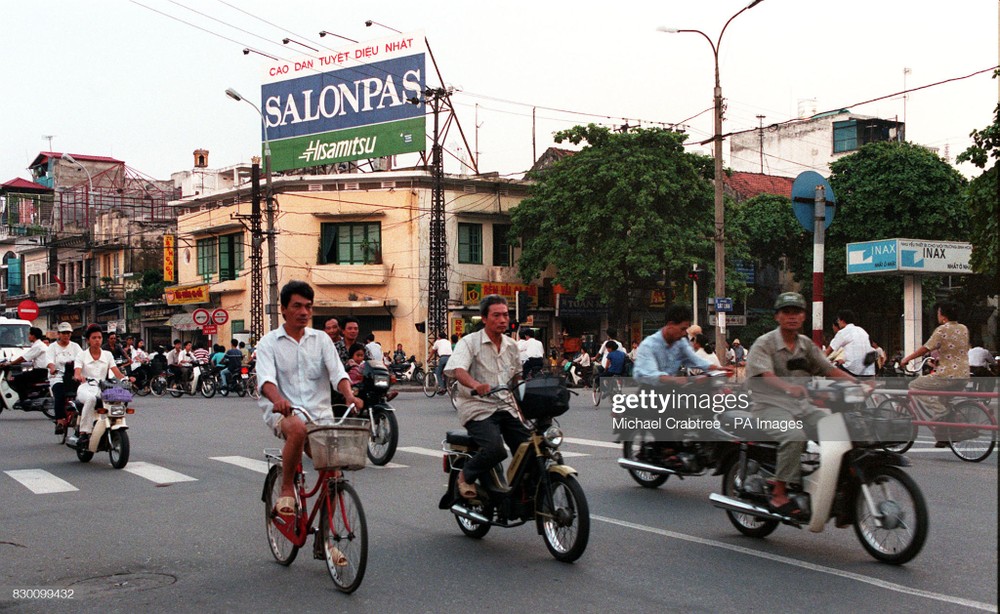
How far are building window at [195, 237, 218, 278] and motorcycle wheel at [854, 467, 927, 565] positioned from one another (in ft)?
140

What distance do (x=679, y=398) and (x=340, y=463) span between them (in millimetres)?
4016

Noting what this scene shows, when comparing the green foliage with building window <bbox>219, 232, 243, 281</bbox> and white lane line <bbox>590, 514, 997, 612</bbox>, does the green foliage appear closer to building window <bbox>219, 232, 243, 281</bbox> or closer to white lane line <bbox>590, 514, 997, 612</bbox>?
building window <bbox>219, 232, 243, 281</bbox>

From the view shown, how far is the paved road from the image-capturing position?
17.5 feet

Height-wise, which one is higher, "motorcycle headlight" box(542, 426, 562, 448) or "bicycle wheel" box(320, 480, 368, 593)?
"motorcycle headlight" box(542, 426, 562, 448)

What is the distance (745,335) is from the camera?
4584cm

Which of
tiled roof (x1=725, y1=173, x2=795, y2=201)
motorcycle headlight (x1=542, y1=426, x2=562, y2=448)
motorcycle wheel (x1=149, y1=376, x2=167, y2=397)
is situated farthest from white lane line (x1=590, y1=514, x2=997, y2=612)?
tiled roof (x1=725, y1=173, x2=795, y2=201)

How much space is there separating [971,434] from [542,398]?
7.10m

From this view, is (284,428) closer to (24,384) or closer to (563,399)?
(563,399)

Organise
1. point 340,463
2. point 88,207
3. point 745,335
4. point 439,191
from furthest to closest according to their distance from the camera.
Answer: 1. point 88,207
2. point 745,335
3. point 439,191
4. point 340,463

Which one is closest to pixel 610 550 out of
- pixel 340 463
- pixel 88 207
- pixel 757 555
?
pixel 757 555

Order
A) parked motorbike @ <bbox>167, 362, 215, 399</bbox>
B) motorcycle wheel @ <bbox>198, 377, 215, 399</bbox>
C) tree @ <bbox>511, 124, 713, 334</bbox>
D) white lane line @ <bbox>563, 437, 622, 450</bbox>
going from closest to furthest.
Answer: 1. white lane line @ <bbox>563, 437, 622, 450</bbox>
2. motorcycle wheel @ <bbox>198, 377, 215, 399</bbox>
3. parked motorbike @ <bbox>167, 362, 215, 399</bbox>
4. tree @ <bbox>511, 124, 713, 334</bbox>

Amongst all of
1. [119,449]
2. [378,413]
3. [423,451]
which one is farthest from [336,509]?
[423,451]

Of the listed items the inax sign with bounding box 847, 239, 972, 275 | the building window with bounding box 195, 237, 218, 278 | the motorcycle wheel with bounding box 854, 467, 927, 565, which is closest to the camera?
the motorcycle wheel with bounding box 854, 467, 927, 565

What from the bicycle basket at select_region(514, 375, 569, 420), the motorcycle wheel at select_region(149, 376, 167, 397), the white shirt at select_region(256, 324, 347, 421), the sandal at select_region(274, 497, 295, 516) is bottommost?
the motorcycle wheel at select_region(149, 376, 167, 397)
